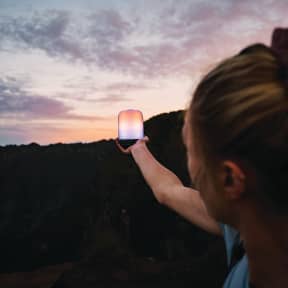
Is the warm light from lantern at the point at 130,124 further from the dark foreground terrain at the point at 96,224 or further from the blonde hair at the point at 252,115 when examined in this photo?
the dark foreground terrain at the point at 96,224

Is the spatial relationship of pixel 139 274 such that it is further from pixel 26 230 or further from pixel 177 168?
pixel 26 230

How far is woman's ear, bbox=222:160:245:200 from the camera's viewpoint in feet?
A: 3.19

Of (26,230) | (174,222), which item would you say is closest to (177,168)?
(174,222)

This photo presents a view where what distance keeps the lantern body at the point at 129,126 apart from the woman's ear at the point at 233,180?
973 mm

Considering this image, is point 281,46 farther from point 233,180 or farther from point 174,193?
point 174,193

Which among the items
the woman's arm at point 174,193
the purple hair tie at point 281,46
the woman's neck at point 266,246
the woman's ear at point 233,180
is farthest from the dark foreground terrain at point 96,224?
the purple hair tie at point 281,46

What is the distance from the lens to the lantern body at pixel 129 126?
193cm

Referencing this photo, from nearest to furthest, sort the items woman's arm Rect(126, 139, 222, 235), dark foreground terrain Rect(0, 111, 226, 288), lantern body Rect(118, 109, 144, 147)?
woman's arm Rect(126, 139, 222, 235), lantern body Rect(118, 109, 144, 147), dark foreground terrain Rect(0, 111, 226, 288)

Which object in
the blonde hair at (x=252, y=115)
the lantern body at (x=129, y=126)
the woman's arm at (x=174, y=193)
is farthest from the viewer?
the lantern body at (x=129, y=126)

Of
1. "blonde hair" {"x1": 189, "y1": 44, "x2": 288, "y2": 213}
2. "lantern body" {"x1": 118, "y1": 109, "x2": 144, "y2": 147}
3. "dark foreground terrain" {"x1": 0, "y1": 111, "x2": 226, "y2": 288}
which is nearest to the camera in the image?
"blonde hair" {"x1": 189, "y1": 44, "x2": 288, "y2": 213}

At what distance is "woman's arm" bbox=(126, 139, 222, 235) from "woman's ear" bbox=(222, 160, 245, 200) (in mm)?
577

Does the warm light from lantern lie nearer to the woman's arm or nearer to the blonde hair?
the woman's arm

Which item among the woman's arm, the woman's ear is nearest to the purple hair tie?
the woman's ear

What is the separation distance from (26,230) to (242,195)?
299 inches
